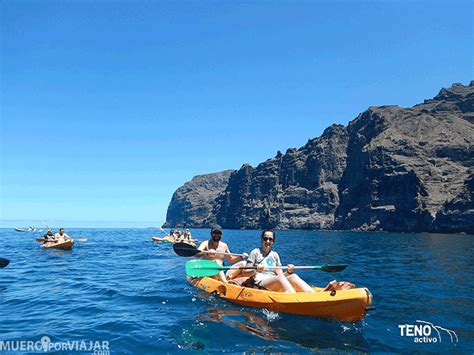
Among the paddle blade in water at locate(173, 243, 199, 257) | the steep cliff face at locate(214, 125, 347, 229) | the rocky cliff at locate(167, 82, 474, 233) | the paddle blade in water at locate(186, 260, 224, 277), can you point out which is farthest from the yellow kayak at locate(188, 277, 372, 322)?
the steep cliff face at locate(214, 125, 347, 229)

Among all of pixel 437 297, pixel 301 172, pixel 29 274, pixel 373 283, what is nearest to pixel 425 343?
pixel 437 297

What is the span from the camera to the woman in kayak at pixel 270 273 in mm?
9578

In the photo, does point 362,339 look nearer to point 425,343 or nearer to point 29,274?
point 425,343

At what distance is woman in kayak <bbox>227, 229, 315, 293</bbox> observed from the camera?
958cm

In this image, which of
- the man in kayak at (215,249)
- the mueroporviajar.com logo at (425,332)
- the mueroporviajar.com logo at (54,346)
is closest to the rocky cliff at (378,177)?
the man in kayak at (215,249)

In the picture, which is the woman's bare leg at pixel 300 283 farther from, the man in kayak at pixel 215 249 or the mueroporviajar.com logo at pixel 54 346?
the mueroporviajar.com logo at pixel 54 346

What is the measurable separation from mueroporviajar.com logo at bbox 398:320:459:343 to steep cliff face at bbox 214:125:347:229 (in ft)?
436

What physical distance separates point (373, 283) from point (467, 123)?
14913 cm

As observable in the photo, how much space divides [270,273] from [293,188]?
158m

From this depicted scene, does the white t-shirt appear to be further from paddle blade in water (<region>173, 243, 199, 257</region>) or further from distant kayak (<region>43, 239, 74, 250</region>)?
distant kayak (<region>43, 239, 74, 250</region>)

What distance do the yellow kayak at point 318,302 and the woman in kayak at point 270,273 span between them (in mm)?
405

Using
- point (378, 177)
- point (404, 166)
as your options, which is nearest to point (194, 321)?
point (404, 166)

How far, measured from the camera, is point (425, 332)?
26.5 ft

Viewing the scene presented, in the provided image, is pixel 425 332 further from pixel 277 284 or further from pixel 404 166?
pixel 404 166
